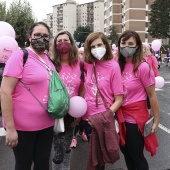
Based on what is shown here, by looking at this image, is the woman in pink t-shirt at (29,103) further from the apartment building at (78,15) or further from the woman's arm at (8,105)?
the apartment building at (78,15)

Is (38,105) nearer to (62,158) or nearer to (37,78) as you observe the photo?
(37,78)

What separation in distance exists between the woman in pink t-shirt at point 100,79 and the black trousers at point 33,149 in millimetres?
474

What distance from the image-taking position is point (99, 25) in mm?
121688

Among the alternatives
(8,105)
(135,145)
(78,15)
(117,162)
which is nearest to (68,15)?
(78,15)

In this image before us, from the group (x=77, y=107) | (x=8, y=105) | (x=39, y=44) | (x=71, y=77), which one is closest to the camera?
(x=8, y=105)

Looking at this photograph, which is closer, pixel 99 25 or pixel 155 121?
pixel 155 121

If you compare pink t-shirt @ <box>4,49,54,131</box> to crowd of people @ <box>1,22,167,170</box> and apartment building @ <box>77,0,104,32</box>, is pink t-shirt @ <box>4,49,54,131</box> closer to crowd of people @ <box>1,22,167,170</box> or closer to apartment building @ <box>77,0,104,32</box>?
crowd of people @ <box>1,22,167,170</box>

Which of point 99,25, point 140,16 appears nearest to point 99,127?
point 140,16

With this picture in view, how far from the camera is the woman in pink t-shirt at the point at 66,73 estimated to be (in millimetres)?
2801

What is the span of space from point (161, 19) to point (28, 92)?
160 feet

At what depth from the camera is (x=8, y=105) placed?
6.91 feet

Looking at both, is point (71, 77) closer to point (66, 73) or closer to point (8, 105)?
point (66, 73)

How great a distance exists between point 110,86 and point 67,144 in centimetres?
94

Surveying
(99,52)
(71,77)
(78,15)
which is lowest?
(71,77)
